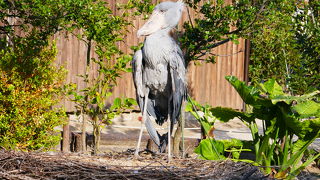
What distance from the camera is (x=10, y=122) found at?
619 cm

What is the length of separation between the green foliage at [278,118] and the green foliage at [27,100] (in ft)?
6.89

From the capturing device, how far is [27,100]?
20.2ft

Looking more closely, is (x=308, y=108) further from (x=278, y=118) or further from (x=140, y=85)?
(x=140, y=85)

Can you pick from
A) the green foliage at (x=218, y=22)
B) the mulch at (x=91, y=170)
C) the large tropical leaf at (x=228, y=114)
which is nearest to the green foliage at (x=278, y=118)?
the large tropical leaf at (x=228, y=114)

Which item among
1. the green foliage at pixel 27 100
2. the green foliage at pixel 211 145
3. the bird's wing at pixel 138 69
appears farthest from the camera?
the green foliage at pixel 211 145

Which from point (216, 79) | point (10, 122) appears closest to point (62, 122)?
Result: point (10, 122)

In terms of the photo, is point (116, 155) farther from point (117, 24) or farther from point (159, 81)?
point (117, 24)

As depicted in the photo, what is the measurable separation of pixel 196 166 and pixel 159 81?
825 mm

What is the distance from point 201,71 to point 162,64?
7.47 metres

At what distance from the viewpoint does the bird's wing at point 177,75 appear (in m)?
4.37

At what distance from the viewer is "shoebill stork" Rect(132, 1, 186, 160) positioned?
4.36 metres

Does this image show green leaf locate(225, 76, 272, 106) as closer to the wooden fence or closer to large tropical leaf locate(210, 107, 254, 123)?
large tropical leaf locate(210, 107, 254, 123)

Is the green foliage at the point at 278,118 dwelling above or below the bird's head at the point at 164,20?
below

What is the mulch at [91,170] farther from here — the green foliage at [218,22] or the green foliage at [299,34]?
the green foliage at [299,34]
